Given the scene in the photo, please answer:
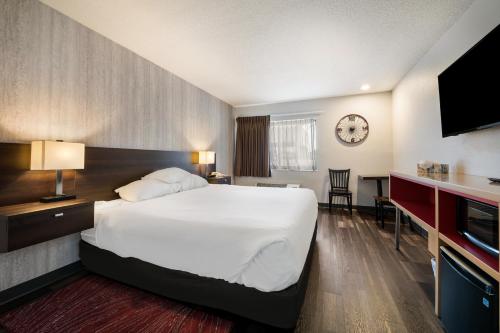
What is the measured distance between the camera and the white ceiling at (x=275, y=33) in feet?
6.12

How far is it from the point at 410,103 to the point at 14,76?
15.5ft

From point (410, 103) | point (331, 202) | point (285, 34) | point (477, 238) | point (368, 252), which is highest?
point (285, 34)

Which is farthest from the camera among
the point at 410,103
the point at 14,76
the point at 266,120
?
the point at 266,120

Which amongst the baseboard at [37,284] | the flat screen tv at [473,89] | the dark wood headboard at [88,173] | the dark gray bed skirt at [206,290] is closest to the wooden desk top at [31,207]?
the dark wood headboard at [88,173]

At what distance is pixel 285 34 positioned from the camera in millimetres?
2248

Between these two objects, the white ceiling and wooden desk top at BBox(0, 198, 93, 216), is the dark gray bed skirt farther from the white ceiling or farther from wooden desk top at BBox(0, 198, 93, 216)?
the white ceiling

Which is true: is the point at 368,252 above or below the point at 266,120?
below

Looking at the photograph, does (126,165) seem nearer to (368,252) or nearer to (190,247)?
(190,247)

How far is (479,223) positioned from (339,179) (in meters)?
3.34

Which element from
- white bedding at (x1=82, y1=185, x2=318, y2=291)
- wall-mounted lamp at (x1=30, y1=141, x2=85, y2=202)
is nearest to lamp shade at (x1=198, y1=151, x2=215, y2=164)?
white bedding at (x1=82, y1=185, x2=318, y2=291)

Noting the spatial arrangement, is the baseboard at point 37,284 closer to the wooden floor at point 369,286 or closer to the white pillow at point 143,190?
the white pillow at point 143,190

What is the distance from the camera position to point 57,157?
1.62 meters

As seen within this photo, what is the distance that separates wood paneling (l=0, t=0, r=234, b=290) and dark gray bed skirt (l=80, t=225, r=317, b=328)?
2.23ft

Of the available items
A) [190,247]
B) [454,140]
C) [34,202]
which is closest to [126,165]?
[34,202]
